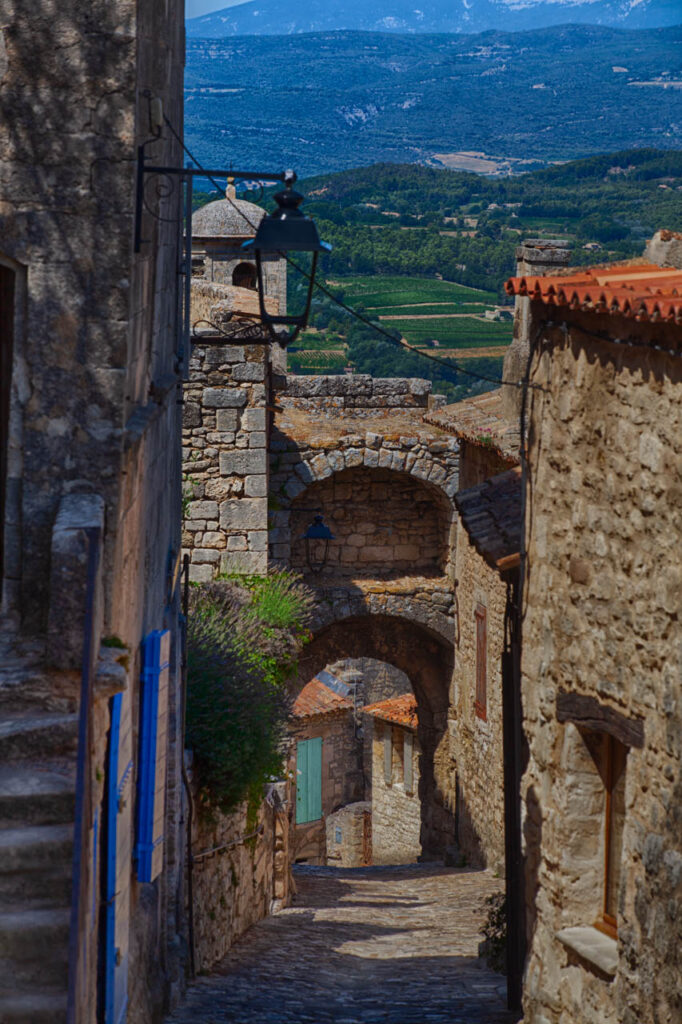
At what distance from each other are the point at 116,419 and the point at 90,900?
1.87 m

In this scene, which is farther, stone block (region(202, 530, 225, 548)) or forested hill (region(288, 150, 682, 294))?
forested hill (region(288, 150, 682, 294))

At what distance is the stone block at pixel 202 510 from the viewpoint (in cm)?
1505

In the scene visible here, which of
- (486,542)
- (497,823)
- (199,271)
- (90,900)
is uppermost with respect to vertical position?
(199,271)

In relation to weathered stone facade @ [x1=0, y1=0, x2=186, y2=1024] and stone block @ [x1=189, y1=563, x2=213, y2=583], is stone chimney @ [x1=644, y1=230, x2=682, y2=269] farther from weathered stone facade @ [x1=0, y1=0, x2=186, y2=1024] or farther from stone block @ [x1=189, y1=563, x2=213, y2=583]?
stone block @ [x1=189, y1=563, x2=213, y2=583]

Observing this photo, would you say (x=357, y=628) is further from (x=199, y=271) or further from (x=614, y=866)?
(x=614, y=866)

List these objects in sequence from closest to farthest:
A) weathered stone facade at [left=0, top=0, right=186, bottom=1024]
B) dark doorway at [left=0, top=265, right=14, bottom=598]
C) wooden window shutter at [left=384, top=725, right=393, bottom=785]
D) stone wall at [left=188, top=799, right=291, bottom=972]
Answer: weathered stone facade at [left=0, top=0, right=186, bottom=1024] < dark doorway at [left=0, top=265, right=14, bottom=598] < stone wall at [left=188, top=799, right=291, bottom=972] < wooden window shutter at [left=384, top=725, right=393, bottom=785]

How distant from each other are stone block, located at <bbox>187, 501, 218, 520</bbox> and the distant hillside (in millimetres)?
78611

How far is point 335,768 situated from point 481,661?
15.1m

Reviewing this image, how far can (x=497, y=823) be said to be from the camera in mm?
15086

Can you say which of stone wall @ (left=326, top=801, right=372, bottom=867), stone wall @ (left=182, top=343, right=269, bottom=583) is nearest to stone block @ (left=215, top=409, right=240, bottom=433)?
stone wall @ (left=182, top=343, right=269, bottom=583)

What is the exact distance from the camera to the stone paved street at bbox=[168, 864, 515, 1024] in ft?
27.3

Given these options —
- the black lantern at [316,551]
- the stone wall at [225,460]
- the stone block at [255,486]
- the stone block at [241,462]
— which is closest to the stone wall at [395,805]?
the black lantern at [316,551]

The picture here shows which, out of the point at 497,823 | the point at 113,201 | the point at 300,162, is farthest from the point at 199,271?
the point at 300,162

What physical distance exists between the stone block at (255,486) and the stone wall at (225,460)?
1 cm
